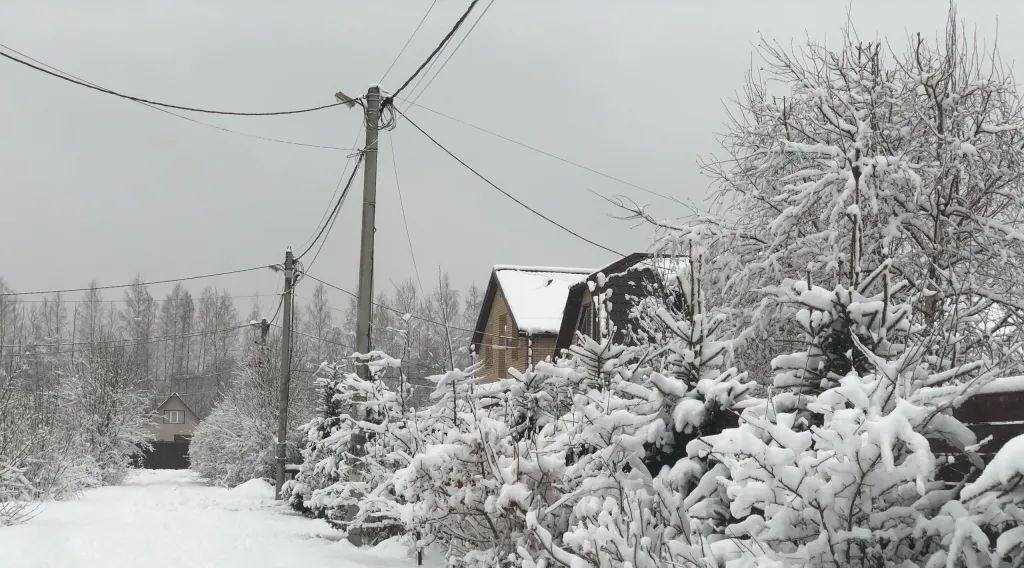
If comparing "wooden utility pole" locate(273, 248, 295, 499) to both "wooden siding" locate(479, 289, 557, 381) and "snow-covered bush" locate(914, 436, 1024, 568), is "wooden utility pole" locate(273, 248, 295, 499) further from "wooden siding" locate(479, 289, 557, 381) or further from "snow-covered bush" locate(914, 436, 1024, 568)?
"snow-covered bush" locate(914, 436, 1024, 568)

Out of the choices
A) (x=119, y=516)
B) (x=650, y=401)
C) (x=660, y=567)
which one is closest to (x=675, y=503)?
(x=660, y=567)

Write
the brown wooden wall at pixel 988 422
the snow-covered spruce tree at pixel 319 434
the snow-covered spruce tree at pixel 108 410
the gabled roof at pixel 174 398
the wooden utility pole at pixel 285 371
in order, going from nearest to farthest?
the brown wooden wall at pixel 988 422 < the snow-covered spruce tree at pixel 319 434 < the wooden utility pole at pixel 285 371 < the snow-covered spruce tree at pixel 108 410 < the gabled roof at pixel 174 398

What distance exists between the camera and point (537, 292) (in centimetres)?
2770

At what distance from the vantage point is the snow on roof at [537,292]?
26.0 meters

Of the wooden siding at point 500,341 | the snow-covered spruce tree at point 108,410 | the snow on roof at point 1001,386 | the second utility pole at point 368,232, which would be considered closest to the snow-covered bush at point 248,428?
the snow-covered spruce tree at point 108,410

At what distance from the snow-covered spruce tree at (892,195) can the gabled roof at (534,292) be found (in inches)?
627

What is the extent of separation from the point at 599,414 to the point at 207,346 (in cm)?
7976

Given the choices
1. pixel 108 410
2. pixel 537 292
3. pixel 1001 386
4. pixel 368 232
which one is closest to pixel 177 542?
pixel 368 232

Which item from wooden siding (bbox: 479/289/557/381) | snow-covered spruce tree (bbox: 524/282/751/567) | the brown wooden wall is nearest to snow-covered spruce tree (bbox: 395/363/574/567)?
snow-covered spruce tree (bbox: 524/282/751/567)

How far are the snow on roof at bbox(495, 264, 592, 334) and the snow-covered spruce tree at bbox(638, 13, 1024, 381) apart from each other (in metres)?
16.1

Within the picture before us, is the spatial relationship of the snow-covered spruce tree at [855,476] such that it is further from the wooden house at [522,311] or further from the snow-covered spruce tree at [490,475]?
the wooden house at [522,311]

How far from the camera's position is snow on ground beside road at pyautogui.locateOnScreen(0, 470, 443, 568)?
910 centimetres

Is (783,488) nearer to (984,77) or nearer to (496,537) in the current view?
(496,537)

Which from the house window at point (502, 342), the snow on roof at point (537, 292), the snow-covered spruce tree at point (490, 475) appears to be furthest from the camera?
the house window at point (502, 342)
